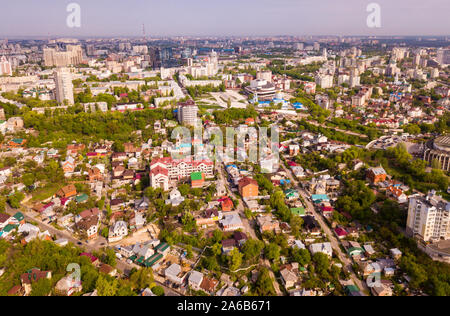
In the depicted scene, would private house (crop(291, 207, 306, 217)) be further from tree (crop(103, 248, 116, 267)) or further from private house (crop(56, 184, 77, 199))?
private house (crop(56, 184, 77, 199))

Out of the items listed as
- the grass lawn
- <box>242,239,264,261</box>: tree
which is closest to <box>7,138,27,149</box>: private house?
the grass lawn

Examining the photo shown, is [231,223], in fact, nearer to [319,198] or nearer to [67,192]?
[319,198]

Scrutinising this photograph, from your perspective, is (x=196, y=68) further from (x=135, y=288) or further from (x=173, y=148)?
(x=135, y=288)

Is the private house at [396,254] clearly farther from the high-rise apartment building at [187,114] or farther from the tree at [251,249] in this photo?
the high-rise apartment building at [187,114]

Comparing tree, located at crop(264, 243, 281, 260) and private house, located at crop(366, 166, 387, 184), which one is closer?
tree, located at crop(264, 243, 281, 260)

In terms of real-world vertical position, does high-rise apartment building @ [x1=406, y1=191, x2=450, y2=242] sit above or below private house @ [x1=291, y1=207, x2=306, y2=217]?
above
